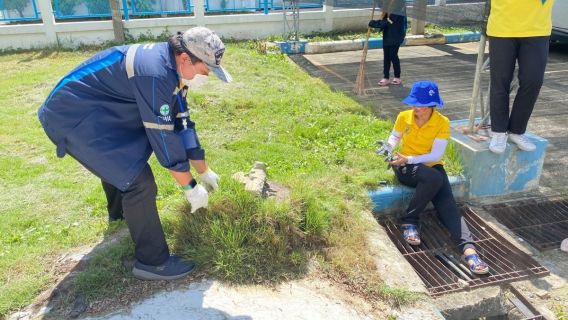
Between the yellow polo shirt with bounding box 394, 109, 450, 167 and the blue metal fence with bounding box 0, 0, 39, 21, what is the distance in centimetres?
984

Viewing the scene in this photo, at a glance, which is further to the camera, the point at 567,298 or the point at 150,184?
the point at 567,298

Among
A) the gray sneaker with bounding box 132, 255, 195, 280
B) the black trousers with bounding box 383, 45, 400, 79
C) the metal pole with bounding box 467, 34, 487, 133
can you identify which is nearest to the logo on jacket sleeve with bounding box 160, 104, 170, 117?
the gray sneaker with bounding box 132, 255, 195, 280

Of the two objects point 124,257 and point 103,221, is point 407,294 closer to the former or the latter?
point 124,257

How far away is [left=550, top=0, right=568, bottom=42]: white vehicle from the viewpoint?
30.5ft

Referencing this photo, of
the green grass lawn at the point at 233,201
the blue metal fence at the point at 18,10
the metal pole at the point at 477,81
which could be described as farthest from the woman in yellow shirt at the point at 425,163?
the blue metal fence at the point at 18,10

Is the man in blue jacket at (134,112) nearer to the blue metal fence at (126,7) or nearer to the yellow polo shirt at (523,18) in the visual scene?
the yellow polo shirt at (523,18)

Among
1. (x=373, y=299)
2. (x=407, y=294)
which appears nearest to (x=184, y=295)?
(x=373, y=299)

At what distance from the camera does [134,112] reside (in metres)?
2.72

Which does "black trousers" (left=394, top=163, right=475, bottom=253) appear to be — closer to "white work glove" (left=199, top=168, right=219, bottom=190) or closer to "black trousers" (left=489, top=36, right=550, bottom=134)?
"black trousers" (left=489, top=36, right=550, bottom=134)

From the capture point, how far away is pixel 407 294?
9.48 ft

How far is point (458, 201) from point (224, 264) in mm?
2320

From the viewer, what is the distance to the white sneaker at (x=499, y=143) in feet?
13.0

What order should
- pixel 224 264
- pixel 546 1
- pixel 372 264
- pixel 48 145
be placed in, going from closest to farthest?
1. pixel 224 264
2. pixel 372 264
3. pixel 546 1
4. pixel 48 145

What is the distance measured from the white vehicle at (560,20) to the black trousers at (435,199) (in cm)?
754
